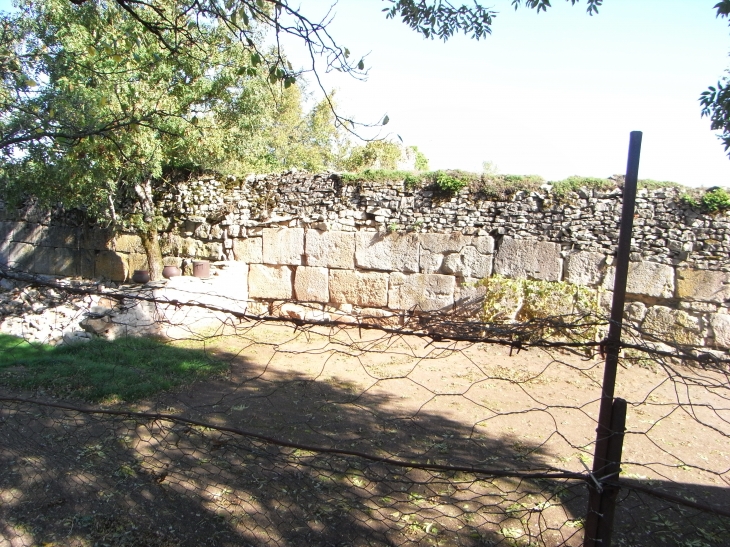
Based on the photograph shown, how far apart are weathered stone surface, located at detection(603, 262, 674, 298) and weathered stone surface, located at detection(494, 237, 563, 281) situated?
0.77m

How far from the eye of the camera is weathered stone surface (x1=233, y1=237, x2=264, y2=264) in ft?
32.8

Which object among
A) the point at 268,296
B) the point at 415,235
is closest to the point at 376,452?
the point at 415,235

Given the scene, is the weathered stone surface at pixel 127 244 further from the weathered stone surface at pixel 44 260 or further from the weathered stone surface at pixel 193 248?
the weathered stone surface at pixel 44 260

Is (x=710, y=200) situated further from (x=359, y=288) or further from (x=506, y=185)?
(x=359, y=288)

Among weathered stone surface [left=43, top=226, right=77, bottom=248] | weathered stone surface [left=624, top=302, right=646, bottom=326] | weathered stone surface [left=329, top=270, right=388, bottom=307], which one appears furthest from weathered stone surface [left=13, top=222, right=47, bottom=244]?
weathered stone surface [left=624, top=302, right=646, bottom=326]

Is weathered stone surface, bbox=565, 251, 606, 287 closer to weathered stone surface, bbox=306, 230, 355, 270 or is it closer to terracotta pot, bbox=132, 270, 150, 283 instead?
weathered stone surface, bbox=306, 230, 355, 270

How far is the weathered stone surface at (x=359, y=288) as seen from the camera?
915 cm

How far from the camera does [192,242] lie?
10.3 m

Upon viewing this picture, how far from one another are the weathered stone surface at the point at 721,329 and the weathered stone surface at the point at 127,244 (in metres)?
10.00

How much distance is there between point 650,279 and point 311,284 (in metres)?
5.46

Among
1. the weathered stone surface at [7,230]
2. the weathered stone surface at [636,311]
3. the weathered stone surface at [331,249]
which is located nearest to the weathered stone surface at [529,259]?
the weathered stone surface at [636,311]

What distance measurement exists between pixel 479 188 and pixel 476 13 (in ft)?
13.2

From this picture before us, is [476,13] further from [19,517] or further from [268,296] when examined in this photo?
[268,296]

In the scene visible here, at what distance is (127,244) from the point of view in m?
10.9
